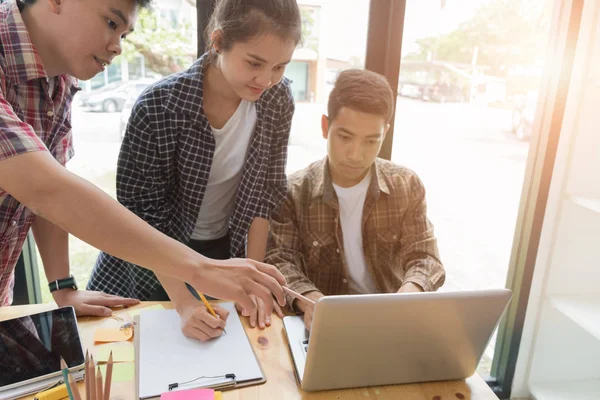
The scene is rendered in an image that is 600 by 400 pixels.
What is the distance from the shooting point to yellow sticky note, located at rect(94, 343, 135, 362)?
843 mm

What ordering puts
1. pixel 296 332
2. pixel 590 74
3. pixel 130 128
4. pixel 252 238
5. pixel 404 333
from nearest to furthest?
pixel 404 333 < pixel 296 332 < pixel 130 128 < pixel 252 238 < pixel 590 74

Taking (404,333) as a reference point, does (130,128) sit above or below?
above

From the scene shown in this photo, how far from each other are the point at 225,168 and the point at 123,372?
62 cm

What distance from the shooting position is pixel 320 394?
77 cm

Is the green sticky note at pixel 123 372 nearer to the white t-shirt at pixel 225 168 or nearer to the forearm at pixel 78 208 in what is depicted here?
the forearm at pixel 78 208

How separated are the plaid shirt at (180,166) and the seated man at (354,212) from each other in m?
0.11

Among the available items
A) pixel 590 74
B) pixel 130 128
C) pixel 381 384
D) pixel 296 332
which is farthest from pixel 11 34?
pixel 590 74

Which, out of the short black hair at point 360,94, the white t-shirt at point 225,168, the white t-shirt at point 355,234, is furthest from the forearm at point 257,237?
the short black hair at point 360,94

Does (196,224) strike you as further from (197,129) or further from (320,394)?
(320,394)

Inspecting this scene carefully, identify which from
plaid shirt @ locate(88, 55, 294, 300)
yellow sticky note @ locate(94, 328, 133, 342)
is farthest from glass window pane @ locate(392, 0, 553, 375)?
yellow sticky note @ locate(94, 328, 133, 342)

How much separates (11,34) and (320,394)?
0.87m

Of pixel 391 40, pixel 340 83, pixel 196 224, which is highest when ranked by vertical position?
pixel 391 40

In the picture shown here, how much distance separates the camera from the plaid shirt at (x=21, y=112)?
0.65 metres

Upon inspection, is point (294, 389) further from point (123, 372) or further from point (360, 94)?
point (360, 94)
